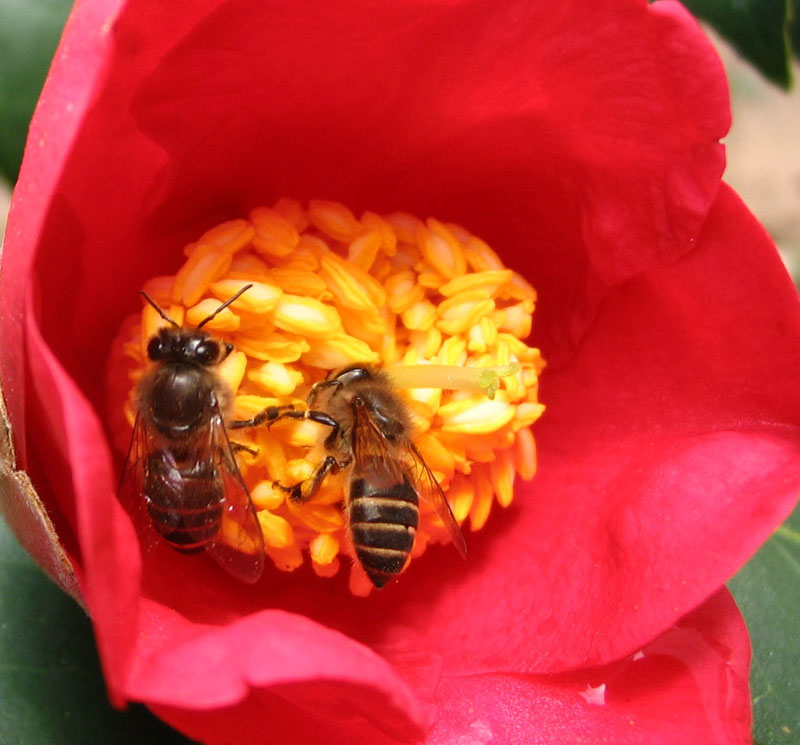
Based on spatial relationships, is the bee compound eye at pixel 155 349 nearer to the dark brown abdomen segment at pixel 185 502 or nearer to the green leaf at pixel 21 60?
the dark brown abdomen segment at pixel 185 502

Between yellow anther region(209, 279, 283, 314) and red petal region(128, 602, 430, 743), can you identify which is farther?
yellow anther region(209, 279, 283, 314)

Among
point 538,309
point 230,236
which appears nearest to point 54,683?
point 230,236

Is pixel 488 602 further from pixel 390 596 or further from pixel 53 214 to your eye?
pixel 53 214

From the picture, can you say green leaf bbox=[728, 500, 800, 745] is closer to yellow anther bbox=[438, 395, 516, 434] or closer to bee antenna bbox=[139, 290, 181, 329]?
yellow anther bbox=[438, 395, 516, 434]

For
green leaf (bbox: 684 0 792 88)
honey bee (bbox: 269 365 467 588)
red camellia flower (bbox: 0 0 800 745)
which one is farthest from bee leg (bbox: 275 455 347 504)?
green leaf (bbox: 684 0 792 88)

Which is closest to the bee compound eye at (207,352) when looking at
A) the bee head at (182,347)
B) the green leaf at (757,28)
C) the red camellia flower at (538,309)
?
the bee head at (182,347)

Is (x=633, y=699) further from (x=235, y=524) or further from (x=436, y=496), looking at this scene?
(x=235, y=524)

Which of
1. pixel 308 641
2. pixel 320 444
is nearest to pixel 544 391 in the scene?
pixel 320 444
